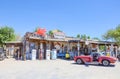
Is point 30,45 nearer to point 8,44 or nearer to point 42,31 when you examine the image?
point 42,31

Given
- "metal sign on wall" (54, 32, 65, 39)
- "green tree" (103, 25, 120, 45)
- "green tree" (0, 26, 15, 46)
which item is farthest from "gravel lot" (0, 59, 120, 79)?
"green tree" (0, 26, 15, 46)

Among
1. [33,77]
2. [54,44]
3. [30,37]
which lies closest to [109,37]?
[54,44]

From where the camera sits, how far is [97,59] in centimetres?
2278

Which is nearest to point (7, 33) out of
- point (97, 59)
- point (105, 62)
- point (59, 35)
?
point (59, 35)

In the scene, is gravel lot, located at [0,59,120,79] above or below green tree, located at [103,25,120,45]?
below

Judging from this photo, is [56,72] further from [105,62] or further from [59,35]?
[59,35]

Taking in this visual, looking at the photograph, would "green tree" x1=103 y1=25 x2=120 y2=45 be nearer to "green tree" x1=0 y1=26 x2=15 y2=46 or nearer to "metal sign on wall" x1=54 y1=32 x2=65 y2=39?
"metal sign on wall" x1=54 y1=32 x2=65 y2=39

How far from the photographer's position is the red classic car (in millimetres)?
22094

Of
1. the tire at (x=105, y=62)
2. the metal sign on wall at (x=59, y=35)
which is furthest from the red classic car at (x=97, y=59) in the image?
the metal sign on wall at (x=59, y=35)

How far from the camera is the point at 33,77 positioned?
542 inches

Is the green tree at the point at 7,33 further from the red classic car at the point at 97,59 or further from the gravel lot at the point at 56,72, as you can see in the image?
the gravel lot at the point at 56,72

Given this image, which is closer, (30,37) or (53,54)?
(30,37)

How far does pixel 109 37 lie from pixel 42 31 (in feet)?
67.4

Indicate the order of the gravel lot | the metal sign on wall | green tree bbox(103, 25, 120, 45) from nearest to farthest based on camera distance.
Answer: the gravel lot → the metal sign on wall → green tree bbox(103, 25, 120, 45)
